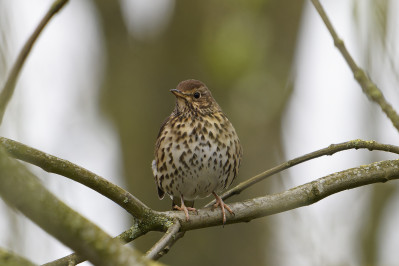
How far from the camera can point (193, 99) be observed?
665cm

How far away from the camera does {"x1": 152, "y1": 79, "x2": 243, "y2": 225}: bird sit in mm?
6098

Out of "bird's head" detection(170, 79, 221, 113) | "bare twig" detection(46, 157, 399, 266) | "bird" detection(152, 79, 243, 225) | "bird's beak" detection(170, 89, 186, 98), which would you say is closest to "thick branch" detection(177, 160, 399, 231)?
"bare twig" detection(46, 157, 399, 266)

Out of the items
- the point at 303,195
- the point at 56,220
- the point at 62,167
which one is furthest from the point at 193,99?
the point at 56,220

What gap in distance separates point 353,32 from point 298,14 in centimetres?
600

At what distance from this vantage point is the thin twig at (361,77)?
3.96 meters

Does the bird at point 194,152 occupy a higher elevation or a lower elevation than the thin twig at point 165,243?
higher

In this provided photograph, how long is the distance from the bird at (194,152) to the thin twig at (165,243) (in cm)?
158

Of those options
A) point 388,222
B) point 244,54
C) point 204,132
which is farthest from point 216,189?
point 388,222

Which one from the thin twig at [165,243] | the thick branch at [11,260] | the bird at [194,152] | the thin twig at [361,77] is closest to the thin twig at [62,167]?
the thin twig at [165,243]

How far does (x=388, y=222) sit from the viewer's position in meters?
9.54

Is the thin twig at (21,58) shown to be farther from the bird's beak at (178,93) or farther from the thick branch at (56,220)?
the bird's beak at (178,93)

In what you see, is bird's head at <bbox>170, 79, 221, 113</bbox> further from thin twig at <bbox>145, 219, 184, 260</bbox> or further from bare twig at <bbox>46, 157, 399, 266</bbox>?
thin twig at <bbox>145, 219, 184, 260</bbox>

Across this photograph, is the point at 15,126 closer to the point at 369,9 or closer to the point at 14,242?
the point at 14,242

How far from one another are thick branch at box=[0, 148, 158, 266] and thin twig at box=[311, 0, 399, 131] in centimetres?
211
